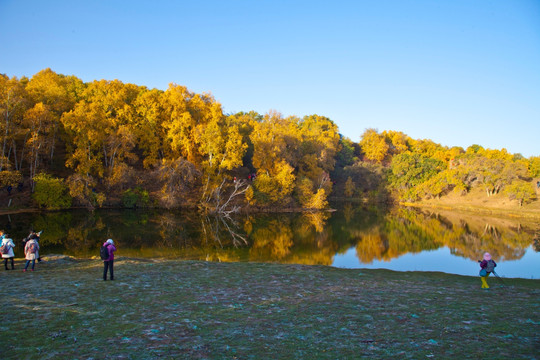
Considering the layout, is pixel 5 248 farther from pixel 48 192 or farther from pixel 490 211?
pixel 490 211

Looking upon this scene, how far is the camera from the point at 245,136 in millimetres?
64812

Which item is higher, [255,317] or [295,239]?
[255,317]

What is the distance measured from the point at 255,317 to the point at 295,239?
20975mm

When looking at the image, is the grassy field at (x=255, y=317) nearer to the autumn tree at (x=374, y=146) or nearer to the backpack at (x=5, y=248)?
the backpack at (x=5, y=248)

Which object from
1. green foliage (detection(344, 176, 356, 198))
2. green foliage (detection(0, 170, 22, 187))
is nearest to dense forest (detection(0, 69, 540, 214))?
green foliage (detection(0, 170, 22, 187))

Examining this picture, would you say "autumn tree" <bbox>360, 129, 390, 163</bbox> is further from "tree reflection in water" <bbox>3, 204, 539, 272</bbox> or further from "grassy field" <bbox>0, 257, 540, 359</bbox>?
"grassy field" <bbox>0, 257, 540, 359</bbox>

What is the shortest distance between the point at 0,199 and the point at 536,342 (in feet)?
151

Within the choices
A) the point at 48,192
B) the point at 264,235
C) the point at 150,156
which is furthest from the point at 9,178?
the point at 264,235

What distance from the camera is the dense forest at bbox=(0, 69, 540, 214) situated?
4031cm

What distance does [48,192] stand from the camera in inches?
1540

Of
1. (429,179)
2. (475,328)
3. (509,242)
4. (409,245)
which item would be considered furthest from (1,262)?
(429,179)

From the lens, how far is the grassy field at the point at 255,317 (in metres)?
6.39

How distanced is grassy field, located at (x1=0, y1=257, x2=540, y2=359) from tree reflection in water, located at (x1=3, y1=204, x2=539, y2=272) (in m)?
8.80

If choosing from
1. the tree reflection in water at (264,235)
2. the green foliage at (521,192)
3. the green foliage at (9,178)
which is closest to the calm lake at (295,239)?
the tree reflection in water at (264,235)
